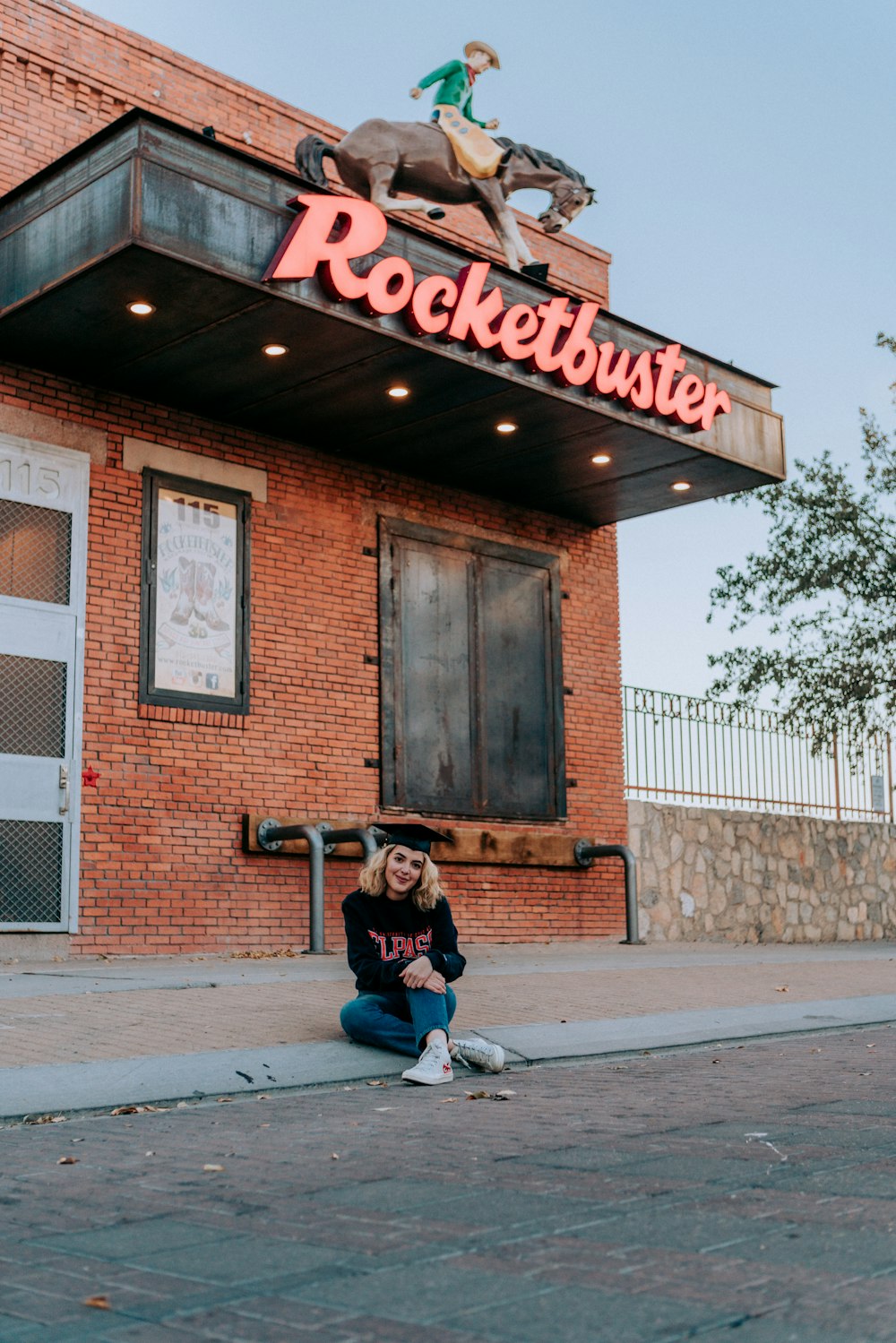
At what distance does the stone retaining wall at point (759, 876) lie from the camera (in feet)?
54.2

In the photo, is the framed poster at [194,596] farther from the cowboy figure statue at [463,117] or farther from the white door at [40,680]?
the cowboy figure statue at [463,117]

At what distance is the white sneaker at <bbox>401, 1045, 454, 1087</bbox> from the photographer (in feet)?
20.6

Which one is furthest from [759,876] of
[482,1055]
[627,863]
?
[482,1055]

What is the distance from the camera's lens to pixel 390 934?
22.5 feet

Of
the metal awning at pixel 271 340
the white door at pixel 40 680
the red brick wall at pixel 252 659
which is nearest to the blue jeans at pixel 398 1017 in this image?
the white door at pixel 40 680

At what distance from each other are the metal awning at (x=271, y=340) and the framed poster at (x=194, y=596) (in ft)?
2.91

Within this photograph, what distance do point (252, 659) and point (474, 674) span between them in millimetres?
2706

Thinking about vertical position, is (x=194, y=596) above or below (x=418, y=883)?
above

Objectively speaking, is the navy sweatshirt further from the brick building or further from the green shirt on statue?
the green shirt on statue

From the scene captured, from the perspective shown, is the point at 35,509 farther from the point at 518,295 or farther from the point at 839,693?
the point at 839,693

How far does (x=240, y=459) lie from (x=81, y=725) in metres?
2.97

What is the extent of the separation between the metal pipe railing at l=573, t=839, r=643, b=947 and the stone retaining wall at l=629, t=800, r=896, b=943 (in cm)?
99

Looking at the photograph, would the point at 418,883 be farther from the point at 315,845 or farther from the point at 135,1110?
the point at 315,845

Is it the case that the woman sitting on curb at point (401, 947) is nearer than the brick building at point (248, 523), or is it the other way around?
the woman sitting on curb at point (401, 947)
